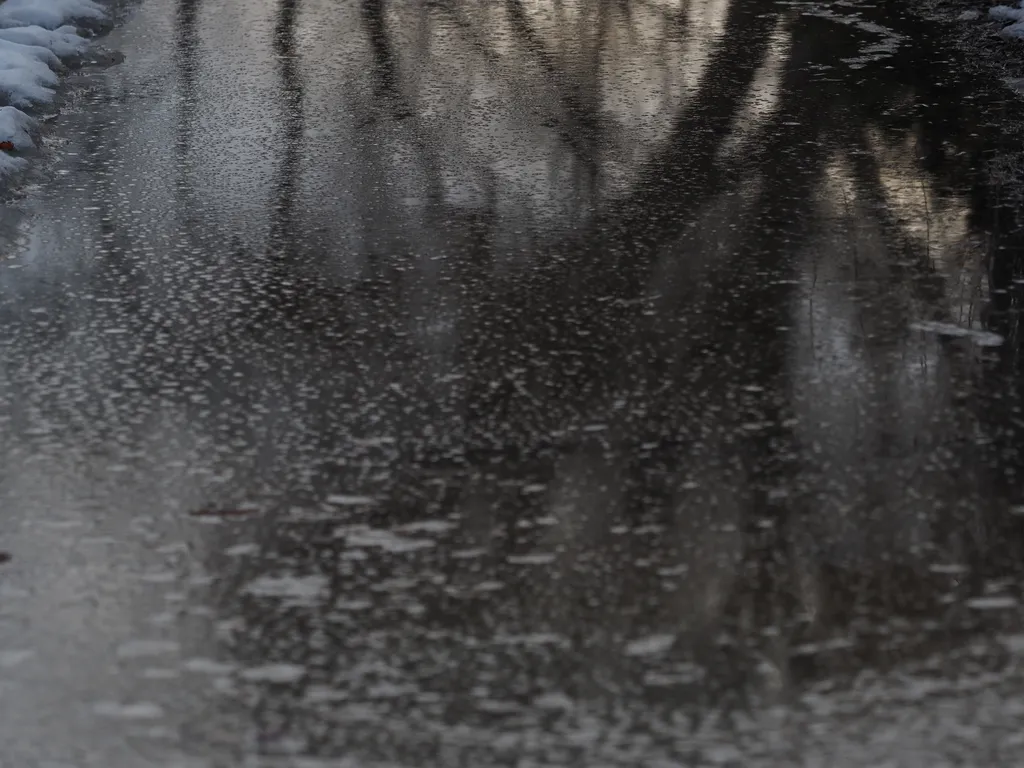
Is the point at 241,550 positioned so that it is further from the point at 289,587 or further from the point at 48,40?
the point at 48,40

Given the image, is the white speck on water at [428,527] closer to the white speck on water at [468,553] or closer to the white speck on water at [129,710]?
the white speck on water at [468,553]

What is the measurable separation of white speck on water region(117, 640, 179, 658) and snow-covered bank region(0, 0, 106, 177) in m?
4.35

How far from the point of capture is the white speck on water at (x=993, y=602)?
3.78 m

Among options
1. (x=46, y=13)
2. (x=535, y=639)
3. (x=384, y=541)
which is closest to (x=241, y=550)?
(x=384, y=541)

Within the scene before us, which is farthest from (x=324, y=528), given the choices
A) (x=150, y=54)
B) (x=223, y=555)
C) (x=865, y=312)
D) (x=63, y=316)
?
(x=150, y=54)

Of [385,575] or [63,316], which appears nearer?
[385,575]

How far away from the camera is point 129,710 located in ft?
11.1

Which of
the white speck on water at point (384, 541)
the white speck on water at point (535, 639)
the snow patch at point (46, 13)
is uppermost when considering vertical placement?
the snow patch at point (46, 13)

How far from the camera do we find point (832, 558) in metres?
4.01

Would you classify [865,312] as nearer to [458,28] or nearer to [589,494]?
[589,494]

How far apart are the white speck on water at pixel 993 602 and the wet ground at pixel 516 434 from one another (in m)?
0.01

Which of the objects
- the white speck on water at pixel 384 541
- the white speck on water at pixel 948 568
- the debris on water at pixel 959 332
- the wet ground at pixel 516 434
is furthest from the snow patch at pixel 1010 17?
the white speck on water at pixel 384 541

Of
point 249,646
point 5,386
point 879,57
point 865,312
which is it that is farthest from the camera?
point 879,57

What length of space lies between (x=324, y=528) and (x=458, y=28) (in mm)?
7274
